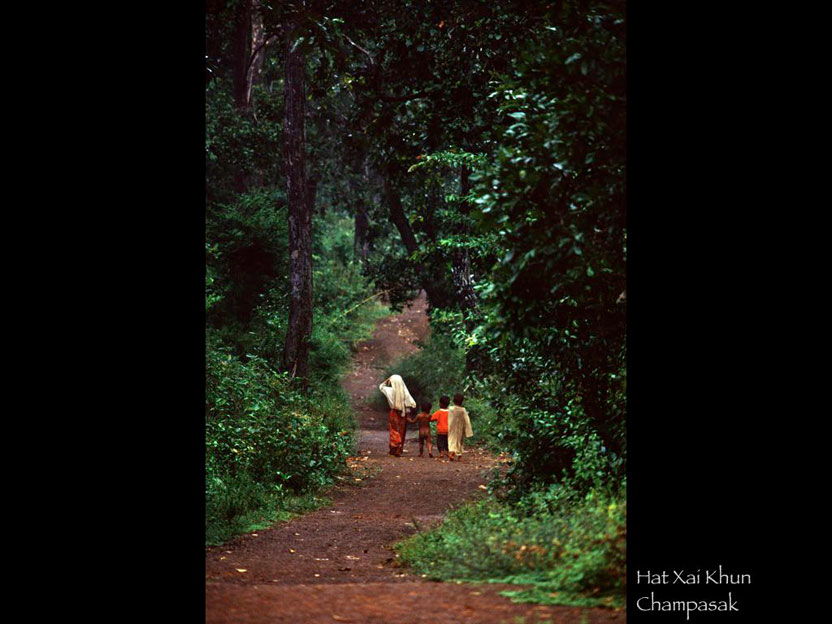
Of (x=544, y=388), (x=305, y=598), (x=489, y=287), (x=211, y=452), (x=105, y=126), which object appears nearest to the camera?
(x=305, y=598)

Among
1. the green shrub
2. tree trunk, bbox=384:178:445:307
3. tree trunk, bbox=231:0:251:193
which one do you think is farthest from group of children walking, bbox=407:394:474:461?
tree trunk, bbox=231:0:251:193

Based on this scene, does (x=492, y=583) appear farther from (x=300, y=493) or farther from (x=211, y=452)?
(x=300, y=493)

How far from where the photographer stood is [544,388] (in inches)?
384

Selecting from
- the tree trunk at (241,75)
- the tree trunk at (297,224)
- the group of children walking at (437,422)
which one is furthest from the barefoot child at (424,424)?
the tree trunk at (241,75)

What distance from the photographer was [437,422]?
1688 centimetres

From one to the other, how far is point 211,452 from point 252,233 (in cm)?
935

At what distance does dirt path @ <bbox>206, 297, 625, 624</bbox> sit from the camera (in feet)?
17.7

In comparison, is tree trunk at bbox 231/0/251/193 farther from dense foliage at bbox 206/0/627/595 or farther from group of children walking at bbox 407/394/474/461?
group of children walking at bbox 407/394/474/461

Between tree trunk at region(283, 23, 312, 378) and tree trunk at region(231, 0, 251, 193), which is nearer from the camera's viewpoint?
tree trunk at region(283, 23, 312, 378)

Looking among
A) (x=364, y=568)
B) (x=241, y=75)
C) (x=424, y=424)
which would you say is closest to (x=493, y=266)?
(x=364, y=568)

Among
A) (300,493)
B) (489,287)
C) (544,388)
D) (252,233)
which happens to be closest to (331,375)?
(252,233)

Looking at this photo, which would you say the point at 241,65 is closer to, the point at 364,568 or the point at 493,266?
the point at 493,266

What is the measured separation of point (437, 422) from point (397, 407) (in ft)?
2.68

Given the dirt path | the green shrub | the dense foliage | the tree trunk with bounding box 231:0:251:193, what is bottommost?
the dirt path
